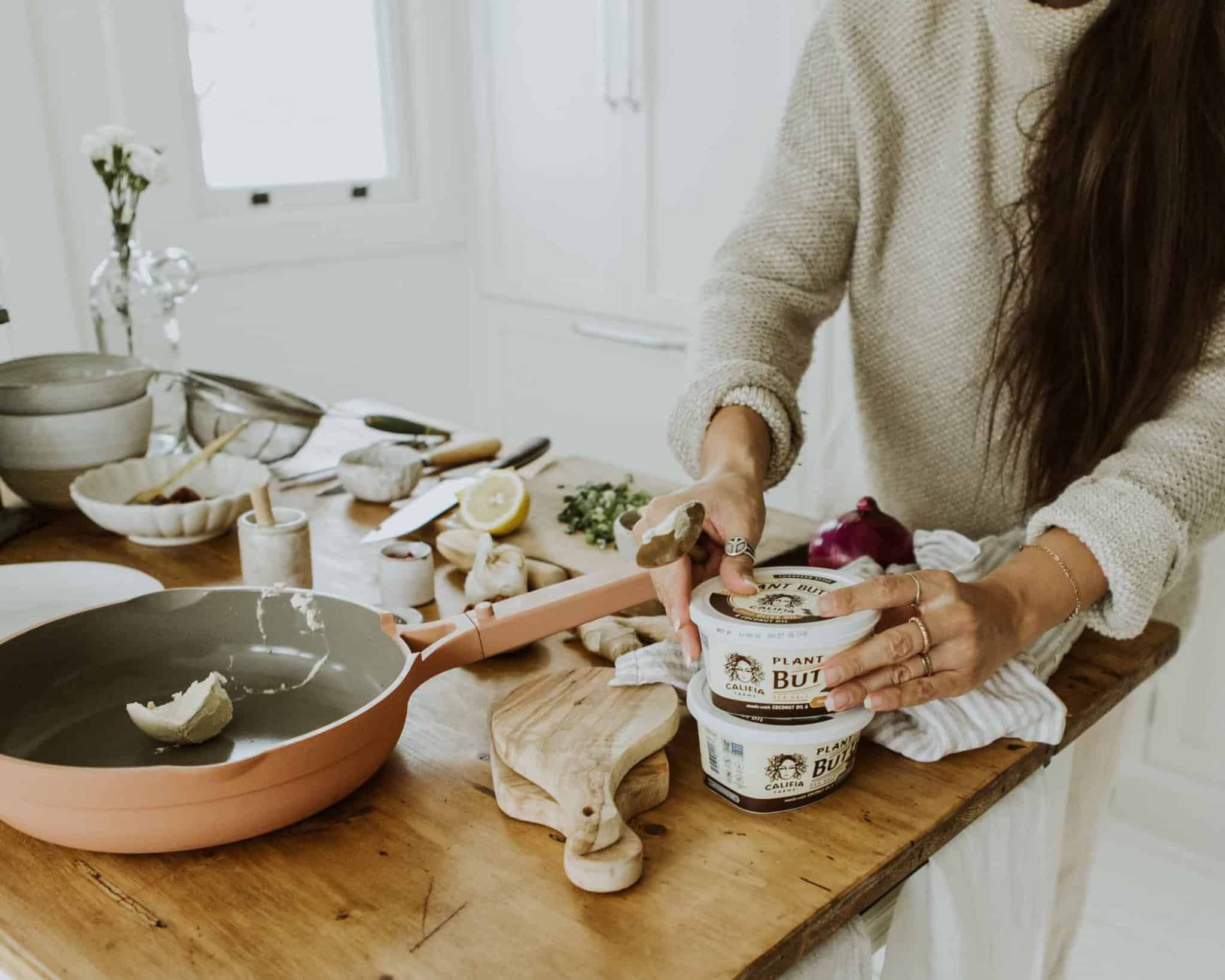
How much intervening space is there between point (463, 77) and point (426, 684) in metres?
2.69

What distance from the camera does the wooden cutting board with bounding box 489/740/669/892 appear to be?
71cm

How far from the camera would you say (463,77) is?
328cm

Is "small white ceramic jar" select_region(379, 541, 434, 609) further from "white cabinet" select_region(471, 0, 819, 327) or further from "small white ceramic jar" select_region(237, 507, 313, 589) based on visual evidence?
"white cabinet" select_region(471, 0, 819, 327)

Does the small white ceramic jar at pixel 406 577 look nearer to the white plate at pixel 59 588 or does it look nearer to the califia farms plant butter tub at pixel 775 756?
the white plate at pixel 59 588

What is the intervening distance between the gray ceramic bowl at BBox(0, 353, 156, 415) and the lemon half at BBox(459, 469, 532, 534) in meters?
0.48

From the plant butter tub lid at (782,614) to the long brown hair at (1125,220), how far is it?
444 millimetres

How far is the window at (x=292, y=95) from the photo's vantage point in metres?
2.76

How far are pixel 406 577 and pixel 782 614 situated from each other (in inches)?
19.2

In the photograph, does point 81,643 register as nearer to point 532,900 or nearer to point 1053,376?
point 532,900

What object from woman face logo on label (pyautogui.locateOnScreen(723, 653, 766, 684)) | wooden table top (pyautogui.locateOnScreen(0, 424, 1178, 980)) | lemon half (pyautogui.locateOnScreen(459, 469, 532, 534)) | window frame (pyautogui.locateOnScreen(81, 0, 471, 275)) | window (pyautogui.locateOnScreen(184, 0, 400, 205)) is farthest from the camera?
window (pyautogui.locateOnScreen(184, 0, 400, 205))

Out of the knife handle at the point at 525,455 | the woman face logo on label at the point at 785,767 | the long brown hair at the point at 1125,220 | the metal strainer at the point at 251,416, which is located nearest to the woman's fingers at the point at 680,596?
the woman face logo on label at the point at 785,767

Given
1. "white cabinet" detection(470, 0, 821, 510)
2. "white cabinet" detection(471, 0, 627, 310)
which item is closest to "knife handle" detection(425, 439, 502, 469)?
"white cabinet" detection(470, 0, 821, 510)

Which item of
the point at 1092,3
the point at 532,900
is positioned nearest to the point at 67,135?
the point at 1092,3

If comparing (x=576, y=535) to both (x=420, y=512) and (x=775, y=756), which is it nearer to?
(x=420, y=512)
